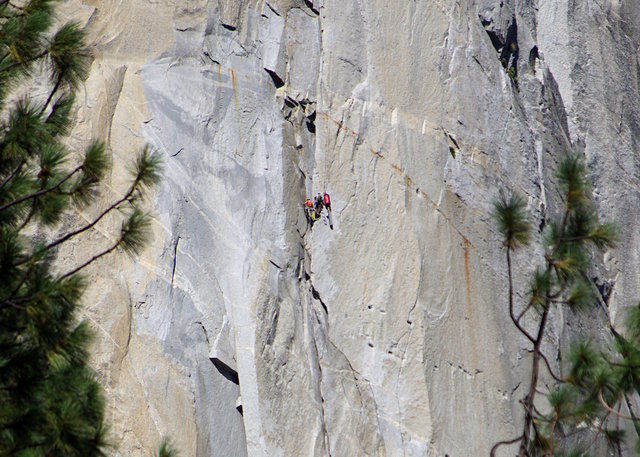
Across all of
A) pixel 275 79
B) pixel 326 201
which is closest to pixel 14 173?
pixel 326 201

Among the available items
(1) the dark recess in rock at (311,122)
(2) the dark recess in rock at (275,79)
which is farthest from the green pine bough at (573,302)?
(2) the dark recess in rock at (275,79)

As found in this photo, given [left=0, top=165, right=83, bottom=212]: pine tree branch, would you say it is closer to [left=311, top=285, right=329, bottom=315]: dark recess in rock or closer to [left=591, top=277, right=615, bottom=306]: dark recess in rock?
[left=311, top=285, right=329, bottom=315]: dark recess in rock

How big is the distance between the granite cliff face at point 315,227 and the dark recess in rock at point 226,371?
0.03 meters

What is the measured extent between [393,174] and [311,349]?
2.22 meters

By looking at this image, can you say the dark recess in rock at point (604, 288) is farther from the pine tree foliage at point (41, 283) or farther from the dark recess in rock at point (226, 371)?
the pine tree foliage at point (41, 283)

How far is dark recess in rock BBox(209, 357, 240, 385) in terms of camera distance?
10.0 m

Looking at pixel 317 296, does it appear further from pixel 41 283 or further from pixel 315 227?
pixel 41 283

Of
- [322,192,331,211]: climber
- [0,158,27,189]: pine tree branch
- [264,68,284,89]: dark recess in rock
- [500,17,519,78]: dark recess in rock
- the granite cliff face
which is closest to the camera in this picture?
[0,158,27,189]: pine tree branch

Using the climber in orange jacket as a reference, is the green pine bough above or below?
above

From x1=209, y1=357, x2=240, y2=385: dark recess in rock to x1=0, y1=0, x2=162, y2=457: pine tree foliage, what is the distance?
136 inches

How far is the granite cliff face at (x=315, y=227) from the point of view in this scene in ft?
32.8

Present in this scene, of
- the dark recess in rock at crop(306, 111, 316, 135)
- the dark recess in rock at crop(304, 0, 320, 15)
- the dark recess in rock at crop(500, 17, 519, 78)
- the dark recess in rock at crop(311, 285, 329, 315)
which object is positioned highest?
the dark recess in rock at crop(304, 0, 320, 15)

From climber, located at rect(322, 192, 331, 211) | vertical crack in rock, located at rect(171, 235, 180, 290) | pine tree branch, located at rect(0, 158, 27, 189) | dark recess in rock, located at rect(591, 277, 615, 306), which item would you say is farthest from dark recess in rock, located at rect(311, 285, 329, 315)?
pine tree branch, located at rect(0, 158, 27, 189)

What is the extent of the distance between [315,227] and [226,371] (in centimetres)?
198
